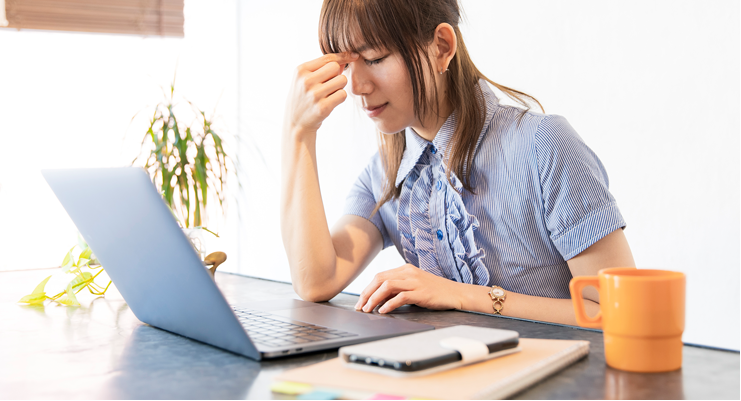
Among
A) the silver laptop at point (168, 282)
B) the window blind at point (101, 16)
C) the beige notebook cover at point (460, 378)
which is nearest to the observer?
the beige notebook cover at point (460, 378)

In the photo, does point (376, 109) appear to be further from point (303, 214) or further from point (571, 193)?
point (571, 193)

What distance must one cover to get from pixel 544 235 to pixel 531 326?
40 cm

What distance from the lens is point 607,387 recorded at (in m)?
Answer: 0.57

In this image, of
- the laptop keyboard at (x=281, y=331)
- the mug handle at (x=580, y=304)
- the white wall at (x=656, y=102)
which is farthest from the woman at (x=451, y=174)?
the white wall at (x=656, y=102)

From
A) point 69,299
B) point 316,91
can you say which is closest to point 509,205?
point 316,91

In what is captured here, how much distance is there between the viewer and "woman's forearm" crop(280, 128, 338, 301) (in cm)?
120

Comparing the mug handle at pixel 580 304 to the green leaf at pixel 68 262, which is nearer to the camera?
the mug handle at pixel 580 304

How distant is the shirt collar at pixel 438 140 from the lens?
1295 millimetres

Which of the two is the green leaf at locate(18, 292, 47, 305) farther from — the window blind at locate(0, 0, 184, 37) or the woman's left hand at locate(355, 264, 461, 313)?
the window blind at locate(0, 0, 184, 37)

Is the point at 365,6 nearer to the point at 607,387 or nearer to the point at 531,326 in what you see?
the point at 531,326

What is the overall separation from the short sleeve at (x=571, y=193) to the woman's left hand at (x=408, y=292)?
243 mm

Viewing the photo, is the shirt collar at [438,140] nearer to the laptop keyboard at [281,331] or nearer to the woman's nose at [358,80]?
the woman's nose at [358,80]

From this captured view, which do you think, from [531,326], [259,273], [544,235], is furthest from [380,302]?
[259,273]

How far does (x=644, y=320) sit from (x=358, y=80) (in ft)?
2.62
